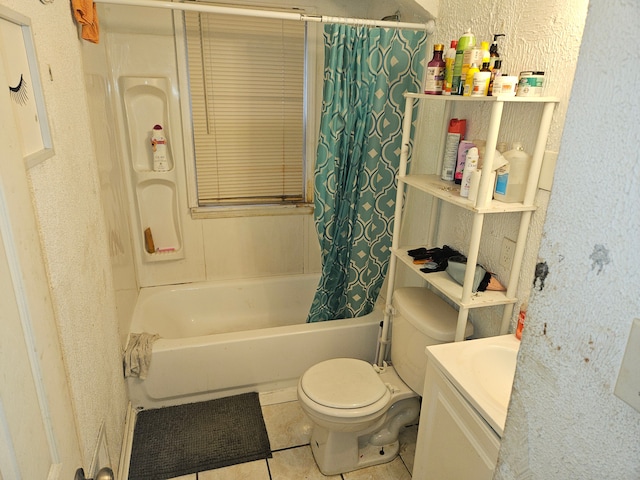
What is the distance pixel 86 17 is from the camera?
4.91 feet

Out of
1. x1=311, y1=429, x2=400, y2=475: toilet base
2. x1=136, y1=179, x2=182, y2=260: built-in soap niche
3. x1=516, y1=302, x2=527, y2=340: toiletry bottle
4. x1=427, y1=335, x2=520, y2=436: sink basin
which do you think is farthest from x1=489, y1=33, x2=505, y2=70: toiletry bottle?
x1=136, y1=179, x2=182, y2=260: built-in soap niche

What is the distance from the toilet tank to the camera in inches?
66.1

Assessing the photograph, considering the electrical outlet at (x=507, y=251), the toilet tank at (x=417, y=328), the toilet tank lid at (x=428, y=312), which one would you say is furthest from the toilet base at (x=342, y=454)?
the electrical outlet at (x=507, y=251)

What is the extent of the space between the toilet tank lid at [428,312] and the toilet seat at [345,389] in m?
0.32

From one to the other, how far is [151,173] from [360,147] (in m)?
1.32

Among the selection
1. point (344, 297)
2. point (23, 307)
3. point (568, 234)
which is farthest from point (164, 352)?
point (568, 234)

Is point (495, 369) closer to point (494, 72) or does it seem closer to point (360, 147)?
point (494, 72)

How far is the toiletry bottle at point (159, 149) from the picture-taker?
2.48 metres

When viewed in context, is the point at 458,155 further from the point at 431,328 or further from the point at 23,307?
the point at 23,307

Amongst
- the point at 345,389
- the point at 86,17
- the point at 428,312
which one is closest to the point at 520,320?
the point at 428,312

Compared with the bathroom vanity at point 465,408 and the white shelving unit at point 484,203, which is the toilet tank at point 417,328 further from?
the bathroom vanity at point 465,408

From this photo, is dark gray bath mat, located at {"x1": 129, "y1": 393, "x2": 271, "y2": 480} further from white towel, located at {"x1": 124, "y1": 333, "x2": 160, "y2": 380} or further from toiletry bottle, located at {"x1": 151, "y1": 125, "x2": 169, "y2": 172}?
toiletry bottle, located at {"x1": 151, "y1": 125, "x2": 169, "y2": 172}

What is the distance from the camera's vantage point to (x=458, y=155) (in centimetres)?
168

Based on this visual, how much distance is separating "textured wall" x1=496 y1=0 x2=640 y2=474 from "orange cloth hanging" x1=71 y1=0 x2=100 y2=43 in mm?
1573
